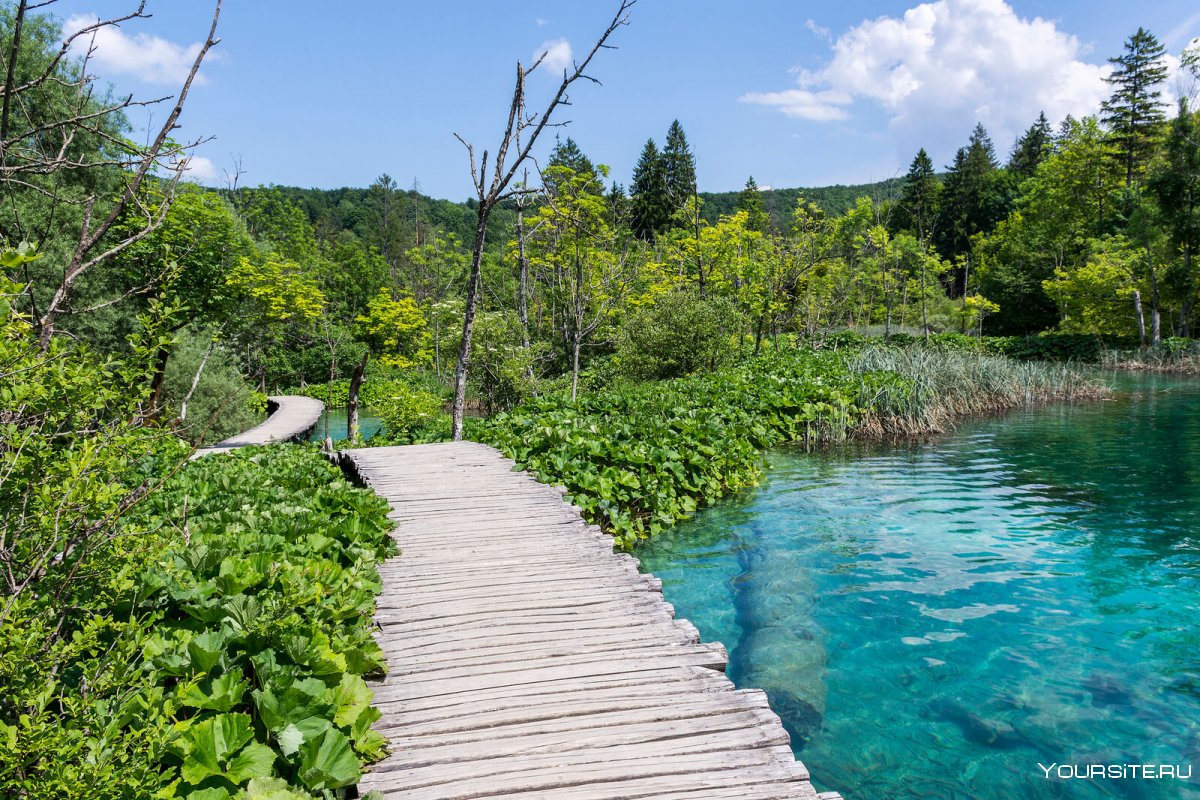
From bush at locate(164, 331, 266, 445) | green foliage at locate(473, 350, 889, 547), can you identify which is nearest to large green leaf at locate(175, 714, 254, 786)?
green foliage at locate(473, 350, 889, 547)

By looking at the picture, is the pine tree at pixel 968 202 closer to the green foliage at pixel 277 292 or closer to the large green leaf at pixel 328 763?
the green foliage at pixel 277 292

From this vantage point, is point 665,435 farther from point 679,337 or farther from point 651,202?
point 651,202

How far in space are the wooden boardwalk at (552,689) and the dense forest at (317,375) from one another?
314 mm

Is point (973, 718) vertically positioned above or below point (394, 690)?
below

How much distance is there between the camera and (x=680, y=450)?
9.55m

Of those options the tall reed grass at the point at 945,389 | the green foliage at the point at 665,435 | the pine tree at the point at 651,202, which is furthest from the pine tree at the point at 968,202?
the green foliage at the point at 665,435

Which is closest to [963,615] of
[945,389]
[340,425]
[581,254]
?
[945,389]

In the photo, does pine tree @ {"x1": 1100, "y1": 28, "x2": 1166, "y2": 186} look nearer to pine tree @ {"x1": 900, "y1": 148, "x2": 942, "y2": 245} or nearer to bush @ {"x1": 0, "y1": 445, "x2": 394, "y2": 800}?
pine tree @ {"x1": 900, "y1": 148, "x2": 942, "y2": 245}

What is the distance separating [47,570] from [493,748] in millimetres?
1896

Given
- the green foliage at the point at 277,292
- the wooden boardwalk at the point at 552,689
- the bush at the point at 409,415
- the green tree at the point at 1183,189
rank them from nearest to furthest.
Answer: the wooden boardwalk at the point at 552,689, the bush at the point at 409,415, the green tree at the point at 1183,189, the green foliage at the point at 277,292

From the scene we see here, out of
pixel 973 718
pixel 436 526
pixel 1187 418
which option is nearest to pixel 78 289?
pixel 436 526

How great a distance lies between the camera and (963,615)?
6.12 metres

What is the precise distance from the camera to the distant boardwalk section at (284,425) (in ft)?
47.3

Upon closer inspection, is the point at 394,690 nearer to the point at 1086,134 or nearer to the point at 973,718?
the point at 973,718
